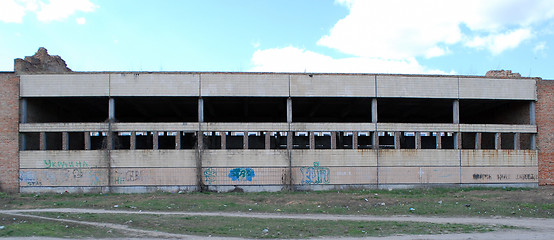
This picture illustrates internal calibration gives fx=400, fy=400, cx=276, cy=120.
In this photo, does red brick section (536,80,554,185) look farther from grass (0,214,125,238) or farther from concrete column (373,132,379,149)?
grass (0,214,125,238)

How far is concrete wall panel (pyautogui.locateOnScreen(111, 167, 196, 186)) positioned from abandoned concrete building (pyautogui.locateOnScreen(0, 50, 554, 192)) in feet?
0.20

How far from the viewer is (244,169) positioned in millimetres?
24500

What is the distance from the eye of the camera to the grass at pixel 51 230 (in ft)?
41.9

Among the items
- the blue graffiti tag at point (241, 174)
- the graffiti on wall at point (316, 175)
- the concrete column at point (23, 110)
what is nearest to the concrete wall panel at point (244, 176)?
the blue graffiti tag at point (241, 174)

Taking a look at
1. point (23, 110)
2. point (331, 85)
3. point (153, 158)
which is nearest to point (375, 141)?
point (331, 85)

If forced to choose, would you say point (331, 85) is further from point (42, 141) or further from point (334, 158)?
point (42, 141)

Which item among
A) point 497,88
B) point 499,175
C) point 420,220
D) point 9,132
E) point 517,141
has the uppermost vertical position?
point 497,88

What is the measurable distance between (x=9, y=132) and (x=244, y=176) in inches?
568

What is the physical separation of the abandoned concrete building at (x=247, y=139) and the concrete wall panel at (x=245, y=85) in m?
0.06

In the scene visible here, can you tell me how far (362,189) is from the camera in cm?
2477

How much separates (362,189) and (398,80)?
729 cm

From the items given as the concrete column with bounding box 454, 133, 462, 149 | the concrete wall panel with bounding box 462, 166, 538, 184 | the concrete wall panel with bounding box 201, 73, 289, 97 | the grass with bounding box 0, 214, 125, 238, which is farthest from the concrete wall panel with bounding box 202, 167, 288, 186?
the concrete wall panel with bounding box 462, 166, 538, 184

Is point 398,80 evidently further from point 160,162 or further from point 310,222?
point 160,162

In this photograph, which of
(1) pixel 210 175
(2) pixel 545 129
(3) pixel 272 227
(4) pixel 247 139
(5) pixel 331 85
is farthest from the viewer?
(2) pixel 545 129
